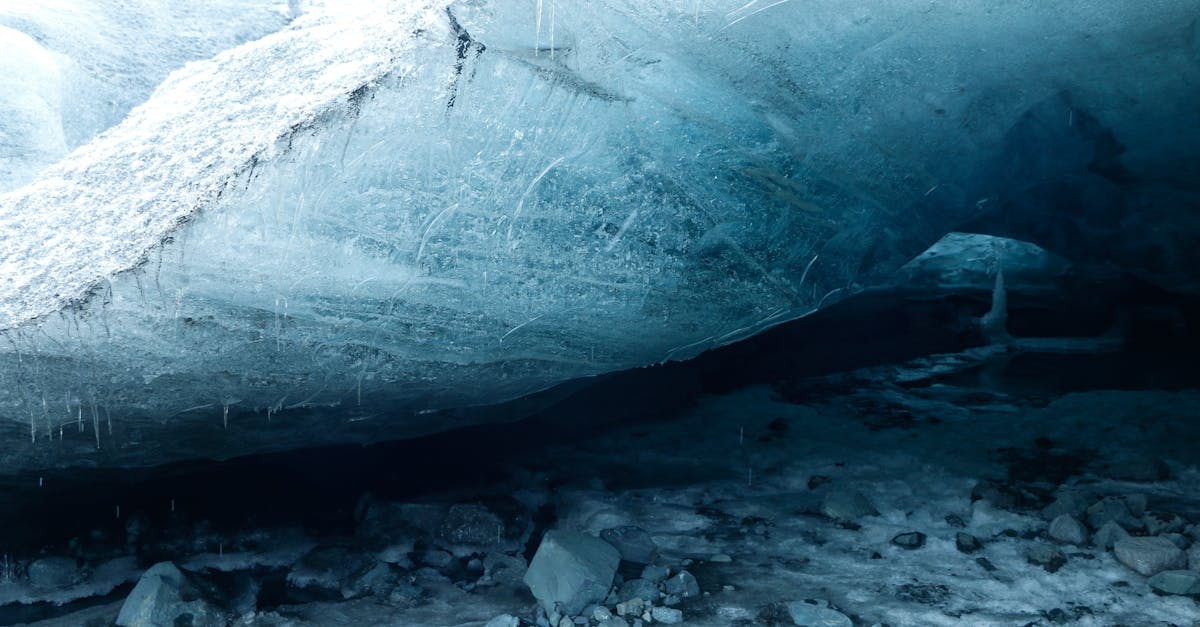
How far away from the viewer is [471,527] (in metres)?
3.03

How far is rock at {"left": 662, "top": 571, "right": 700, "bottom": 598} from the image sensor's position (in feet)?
8.38

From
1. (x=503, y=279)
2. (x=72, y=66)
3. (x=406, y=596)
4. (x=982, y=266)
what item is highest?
(x=982, y=266)

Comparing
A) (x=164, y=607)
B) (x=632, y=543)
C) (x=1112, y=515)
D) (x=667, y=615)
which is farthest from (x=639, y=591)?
(x=1112, y=515)

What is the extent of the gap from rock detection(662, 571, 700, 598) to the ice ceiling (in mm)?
725

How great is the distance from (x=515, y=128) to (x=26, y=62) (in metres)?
1.33

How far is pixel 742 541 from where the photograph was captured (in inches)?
117

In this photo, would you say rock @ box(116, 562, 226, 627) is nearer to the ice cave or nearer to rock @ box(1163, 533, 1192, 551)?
the ice cave

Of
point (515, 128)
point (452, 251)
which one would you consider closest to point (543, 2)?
point (515, 128)

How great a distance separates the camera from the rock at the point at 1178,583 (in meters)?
2.34

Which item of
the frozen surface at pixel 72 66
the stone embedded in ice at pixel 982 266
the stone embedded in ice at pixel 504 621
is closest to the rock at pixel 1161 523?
the stone embedded in ice at pixel 504 621

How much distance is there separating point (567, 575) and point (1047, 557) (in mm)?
1441

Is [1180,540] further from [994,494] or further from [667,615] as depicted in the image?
[667,615]

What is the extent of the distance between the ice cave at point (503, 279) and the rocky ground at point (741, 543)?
16 mm

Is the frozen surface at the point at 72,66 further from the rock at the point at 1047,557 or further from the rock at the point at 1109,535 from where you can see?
the rock at the point at 1109,535
